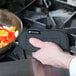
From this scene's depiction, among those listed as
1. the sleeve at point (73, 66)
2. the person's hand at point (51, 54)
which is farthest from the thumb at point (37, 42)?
the sleeve at point (73, 66)

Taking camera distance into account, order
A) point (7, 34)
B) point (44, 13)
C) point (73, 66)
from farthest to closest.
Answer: point (44, 13)
point (7, 34)
point (73, 66)

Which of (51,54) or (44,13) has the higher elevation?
(44,13)

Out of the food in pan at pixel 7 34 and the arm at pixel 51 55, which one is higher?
the food in pan at pixel 7 34

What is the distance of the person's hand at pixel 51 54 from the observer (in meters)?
0.71

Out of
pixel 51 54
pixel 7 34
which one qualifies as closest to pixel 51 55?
pixel 51 54

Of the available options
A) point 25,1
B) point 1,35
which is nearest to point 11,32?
point 1,35

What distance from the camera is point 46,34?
770 millimetres

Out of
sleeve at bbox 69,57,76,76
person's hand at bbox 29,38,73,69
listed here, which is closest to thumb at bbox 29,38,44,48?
person's hand at bbox 29,38,73,69

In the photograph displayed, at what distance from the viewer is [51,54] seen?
2.38 feet

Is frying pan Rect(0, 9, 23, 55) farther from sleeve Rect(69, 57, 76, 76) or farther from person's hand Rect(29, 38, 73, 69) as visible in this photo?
sleeve Rect(69, 57, 76, 76)

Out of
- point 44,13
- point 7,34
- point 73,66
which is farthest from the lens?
point 44,13

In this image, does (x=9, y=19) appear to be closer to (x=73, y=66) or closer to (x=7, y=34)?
(x=7, y=34)

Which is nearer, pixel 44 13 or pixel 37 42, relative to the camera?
pixel 37 42

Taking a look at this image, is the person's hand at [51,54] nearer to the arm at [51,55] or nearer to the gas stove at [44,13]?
the arm at [51,55]
